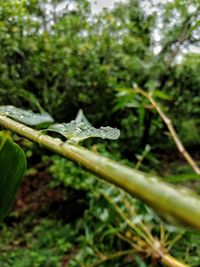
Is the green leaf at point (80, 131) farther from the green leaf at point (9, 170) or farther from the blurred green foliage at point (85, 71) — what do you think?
the blurred green foliage at point (85, 71)

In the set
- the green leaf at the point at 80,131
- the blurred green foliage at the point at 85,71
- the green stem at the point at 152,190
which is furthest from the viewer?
the blurred green foliage at the point at 85,71

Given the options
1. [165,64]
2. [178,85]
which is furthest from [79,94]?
[178,85]

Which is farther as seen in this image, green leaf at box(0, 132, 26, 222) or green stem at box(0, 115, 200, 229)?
green leaf at box(0, 132, 26, 222)

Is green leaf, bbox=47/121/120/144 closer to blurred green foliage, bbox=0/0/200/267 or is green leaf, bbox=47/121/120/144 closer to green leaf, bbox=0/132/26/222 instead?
green leaf, bbox=0/132/26/222

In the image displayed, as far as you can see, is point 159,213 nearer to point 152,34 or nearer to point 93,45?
point 93,45

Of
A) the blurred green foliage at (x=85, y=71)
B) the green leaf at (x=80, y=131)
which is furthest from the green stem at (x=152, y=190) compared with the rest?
the blurred green foliage at (x=85, y=71)

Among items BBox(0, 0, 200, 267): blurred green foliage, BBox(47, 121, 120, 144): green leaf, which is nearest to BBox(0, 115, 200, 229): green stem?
BBox(47, 121, 120, 144): green leaf

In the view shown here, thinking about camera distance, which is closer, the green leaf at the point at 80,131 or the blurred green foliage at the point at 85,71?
the green leaf at the point at 80,131

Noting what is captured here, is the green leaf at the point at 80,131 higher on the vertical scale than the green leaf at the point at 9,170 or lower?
higher
